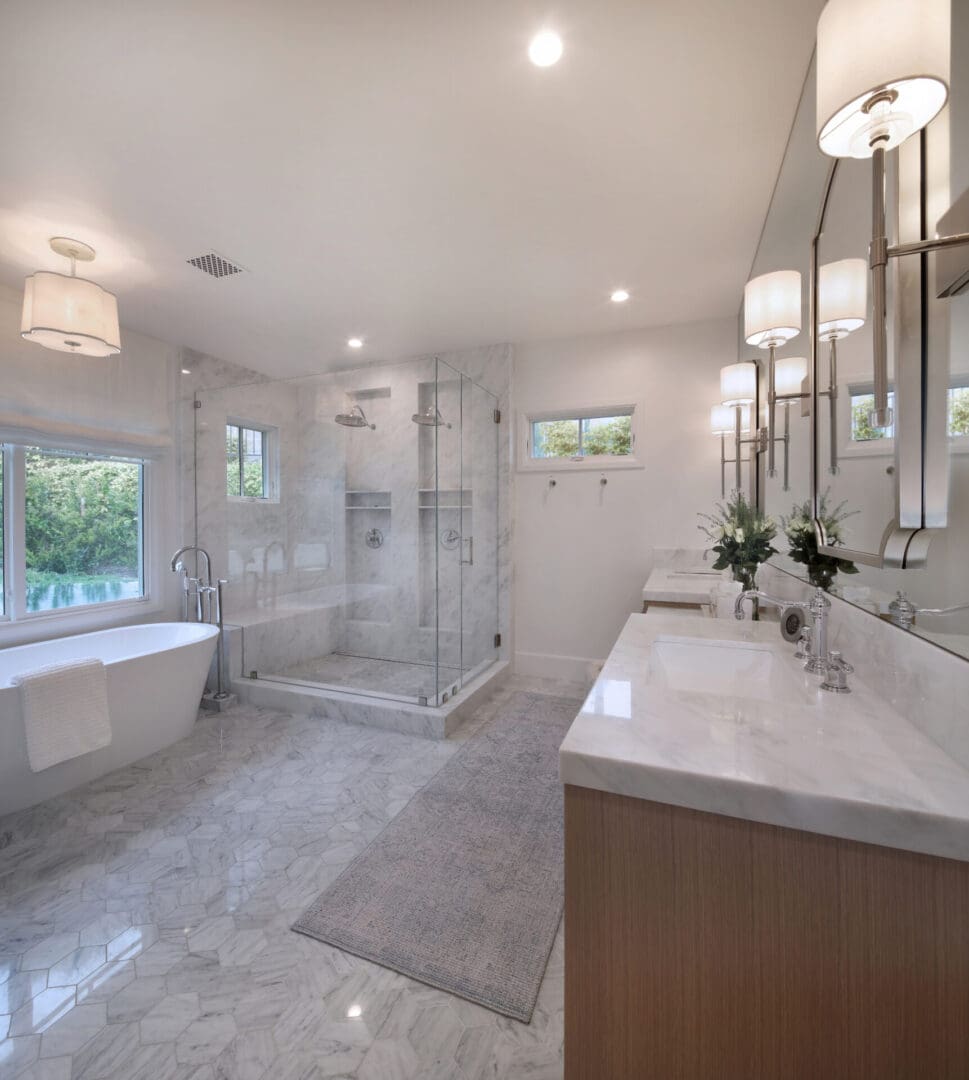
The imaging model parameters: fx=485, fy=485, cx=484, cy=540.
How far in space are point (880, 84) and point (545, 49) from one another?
1105 millimetres

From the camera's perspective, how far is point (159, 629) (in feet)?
10.4

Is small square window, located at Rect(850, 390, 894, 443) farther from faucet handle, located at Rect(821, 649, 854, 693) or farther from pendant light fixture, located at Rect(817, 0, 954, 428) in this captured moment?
faucet handle, located at Rect(821, 649, 854, 693)

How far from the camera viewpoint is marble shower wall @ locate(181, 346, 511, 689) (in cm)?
377

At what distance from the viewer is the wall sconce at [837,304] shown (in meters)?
1.12

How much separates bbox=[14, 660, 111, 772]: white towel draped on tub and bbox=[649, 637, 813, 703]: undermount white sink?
7.89ft

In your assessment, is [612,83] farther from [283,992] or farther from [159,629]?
[159,629]

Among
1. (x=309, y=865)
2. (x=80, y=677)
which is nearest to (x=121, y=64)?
(x=80, y=677)

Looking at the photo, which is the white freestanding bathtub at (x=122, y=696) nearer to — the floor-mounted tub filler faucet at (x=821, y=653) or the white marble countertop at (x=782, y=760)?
the white marble countertop at (x=782, y=760)

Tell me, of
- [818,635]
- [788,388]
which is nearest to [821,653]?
[818,635]

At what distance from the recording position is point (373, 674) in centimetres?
371

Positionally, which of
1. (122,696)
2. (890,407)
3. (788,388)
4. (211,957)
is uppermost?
(788,388)

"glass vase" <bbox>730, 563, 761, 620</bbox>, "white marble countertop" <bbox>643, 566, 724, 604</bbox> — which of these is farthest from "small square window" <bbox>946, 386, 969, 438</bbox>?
"white marble countertop" <bbox>643, 566, 724, 604</bbox>

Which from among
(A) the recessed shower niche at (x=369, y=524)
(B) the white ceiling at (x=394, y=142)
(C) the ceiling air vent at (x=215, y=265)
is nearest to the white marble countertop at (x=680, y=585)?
(B) the white ceiling at (x=394, y=142)

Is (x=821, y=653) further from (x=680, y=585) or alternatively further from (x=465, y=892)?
(x=680, y=585)
